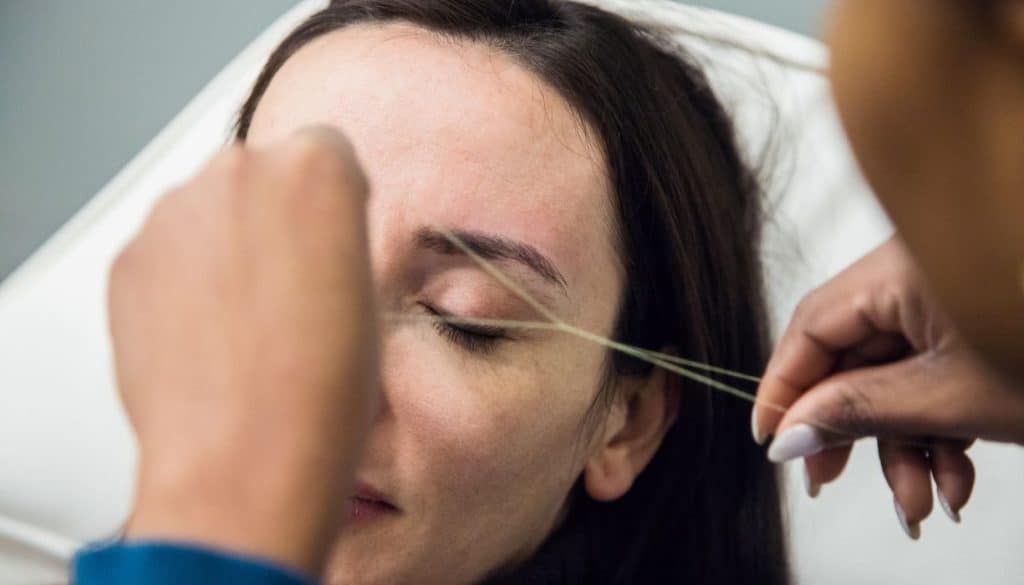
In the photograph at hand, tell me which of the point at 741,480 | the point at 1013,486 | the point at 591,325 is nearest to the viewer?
the point at 591,325

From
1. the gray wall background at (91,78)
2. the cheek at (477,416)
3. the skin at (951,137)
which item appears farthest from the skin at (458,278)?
the gray wall background at (91,78)

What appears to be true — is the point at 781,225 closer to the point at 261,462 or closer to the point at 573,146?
the point at 573,146

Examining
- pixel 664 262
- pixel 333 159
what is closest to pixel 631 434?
pixel 664 262

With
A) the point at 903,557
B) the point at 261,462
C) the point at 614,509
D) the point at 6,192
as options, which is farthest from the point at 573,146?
the point at 6,192

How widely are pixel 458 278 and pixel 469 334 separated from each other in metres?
0.05

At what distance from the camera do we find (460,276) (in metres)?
0.81

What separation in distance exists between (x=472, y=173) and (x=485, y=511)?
268mm

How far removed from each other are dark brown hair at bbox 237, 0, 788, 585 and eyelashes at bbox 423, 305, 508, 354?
0.46 feet

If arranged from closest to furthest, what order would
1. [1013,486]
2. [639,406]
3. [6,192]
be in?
[639,406] < [1013,486] < [6,192]

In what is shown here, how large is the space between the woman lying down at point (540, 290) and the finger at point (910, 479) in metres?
0.22

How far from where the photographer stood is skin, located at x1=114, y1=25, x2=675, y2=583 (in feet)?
2.63

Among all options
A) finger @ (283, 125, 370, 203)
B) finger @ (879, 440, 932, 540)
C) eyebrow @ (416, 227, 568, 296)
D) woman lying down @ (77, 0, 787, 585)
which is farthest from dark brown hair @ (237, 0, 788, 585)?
finger @ (283, 125, 370, 203)

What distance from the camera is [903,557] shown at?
123cm

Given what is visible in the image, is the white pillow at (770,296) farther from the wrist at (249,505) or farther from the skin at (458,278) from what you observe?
the wrist at (249,505)
